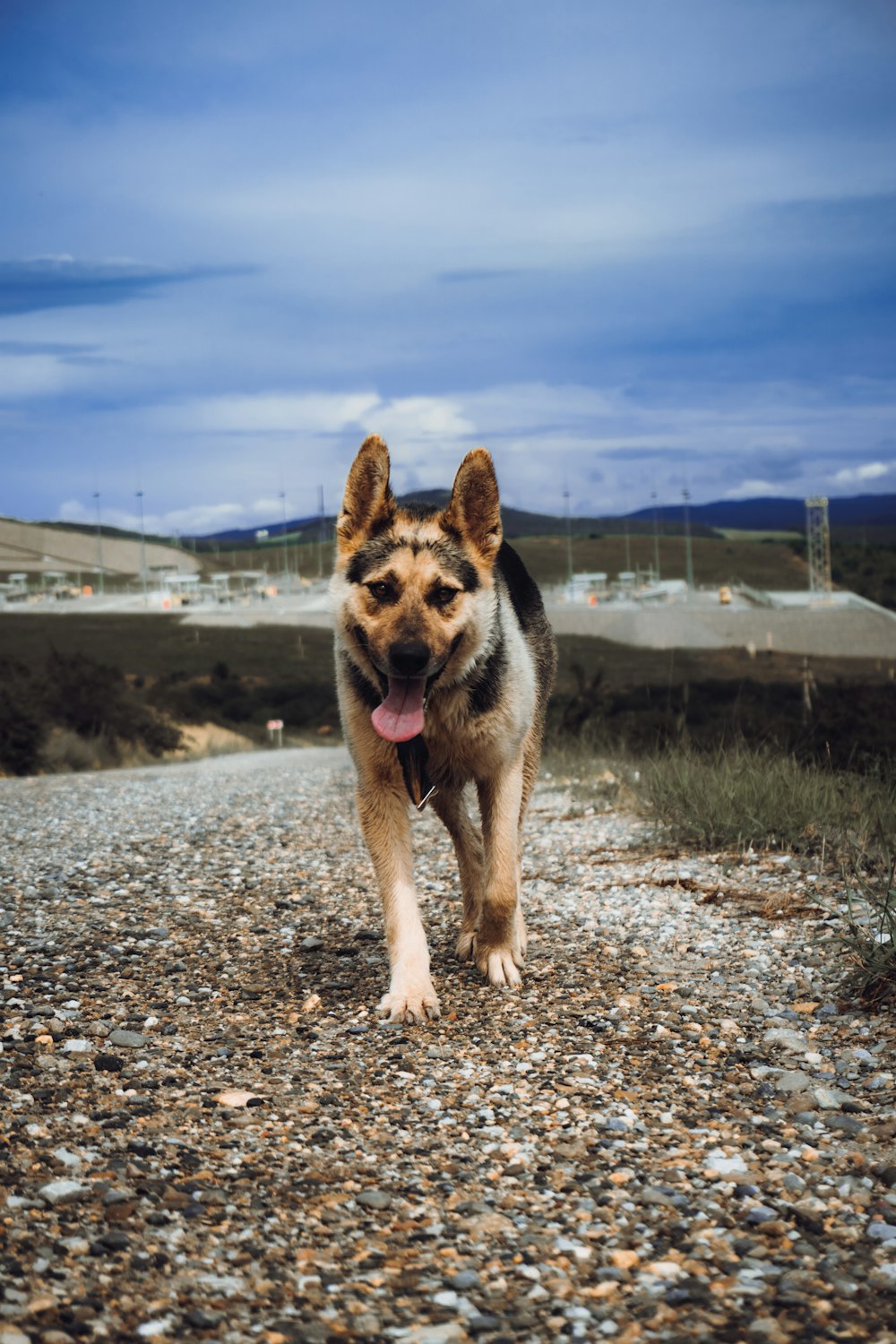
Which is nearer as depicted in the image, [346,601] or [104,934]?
[346,601]

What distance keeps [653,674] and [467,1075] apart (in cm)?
4068

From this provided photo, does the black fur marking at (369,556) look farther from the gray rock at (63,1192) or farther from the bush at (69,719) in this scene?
the bush at (69,719)

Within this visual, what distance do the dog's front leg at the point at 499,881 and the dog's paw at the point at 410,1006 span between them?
1.71 feet

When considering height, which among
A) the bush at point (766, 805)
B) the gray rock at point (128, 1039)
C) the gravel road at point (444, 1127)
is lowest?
the gravel road at point (444, 1127)

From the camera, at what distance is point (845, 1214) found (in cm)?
338

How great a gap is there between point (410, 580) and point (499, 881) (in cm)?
161

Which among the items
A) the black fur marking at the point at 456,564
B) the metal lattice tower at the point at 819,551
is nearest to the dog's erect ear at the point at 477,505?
the black fur marking at the point at 456,564

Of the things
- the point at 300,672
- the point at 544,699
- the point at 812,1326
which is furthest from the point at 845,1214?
the point at 300,672

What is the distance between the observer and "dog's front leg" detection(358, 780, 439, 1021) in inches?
203

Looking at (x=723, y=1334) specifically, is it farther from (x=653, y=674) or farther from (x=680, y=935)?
(x=653, y=674)

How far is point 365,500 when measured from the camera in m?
5.25

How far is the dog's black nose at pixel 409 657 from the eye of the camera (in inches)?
186

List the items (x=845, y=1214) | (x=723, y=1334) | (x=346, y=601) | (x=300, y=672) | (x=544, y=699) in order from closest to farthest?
1. (x=723, y=1334)
2. (x=845, y=1214)
3. (x=346, y=601)
4. (x=544, y=699)
5. (x=300, y=672)

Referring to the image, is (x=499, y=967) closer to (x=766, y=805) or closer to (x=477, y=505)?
(x=477, y=505)
